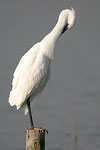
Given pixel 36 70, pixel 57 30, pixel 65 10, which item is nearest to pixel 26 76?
pixel 36 70

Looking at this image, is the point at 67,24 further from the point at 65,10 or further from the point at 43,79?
the point at 43,79

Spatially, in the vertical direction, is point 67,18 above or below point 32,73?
above

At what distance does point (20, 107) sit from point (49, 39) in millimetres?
1948

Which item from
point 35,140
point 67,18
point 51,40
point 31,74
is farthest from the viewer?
point 67,18

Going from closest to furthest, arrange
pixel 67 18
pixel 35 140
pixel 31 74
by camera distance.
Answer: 1. pixel 35 140
2. pixel 31 74
3. pixel 67 18

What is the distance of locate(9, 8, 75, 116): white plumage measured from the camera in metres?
7.70

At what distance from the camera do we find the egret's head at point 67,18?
8580mm

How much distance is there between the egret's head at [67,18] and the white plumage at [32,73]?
71cm

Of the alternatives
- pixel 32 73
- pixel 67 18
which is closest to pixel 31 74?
pixel 32 73

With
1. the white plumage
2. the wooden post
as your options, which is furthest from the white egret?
the wooden post

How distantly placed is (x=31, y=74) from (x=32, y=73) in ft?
0.12

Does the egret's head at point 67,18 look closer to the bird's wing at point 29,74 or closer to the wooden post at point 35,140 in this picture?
the bird's wing at point 29,74

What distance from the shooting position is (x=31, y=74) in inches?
309

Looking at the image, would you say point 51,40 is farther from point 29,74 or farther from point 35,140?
point 35,140
